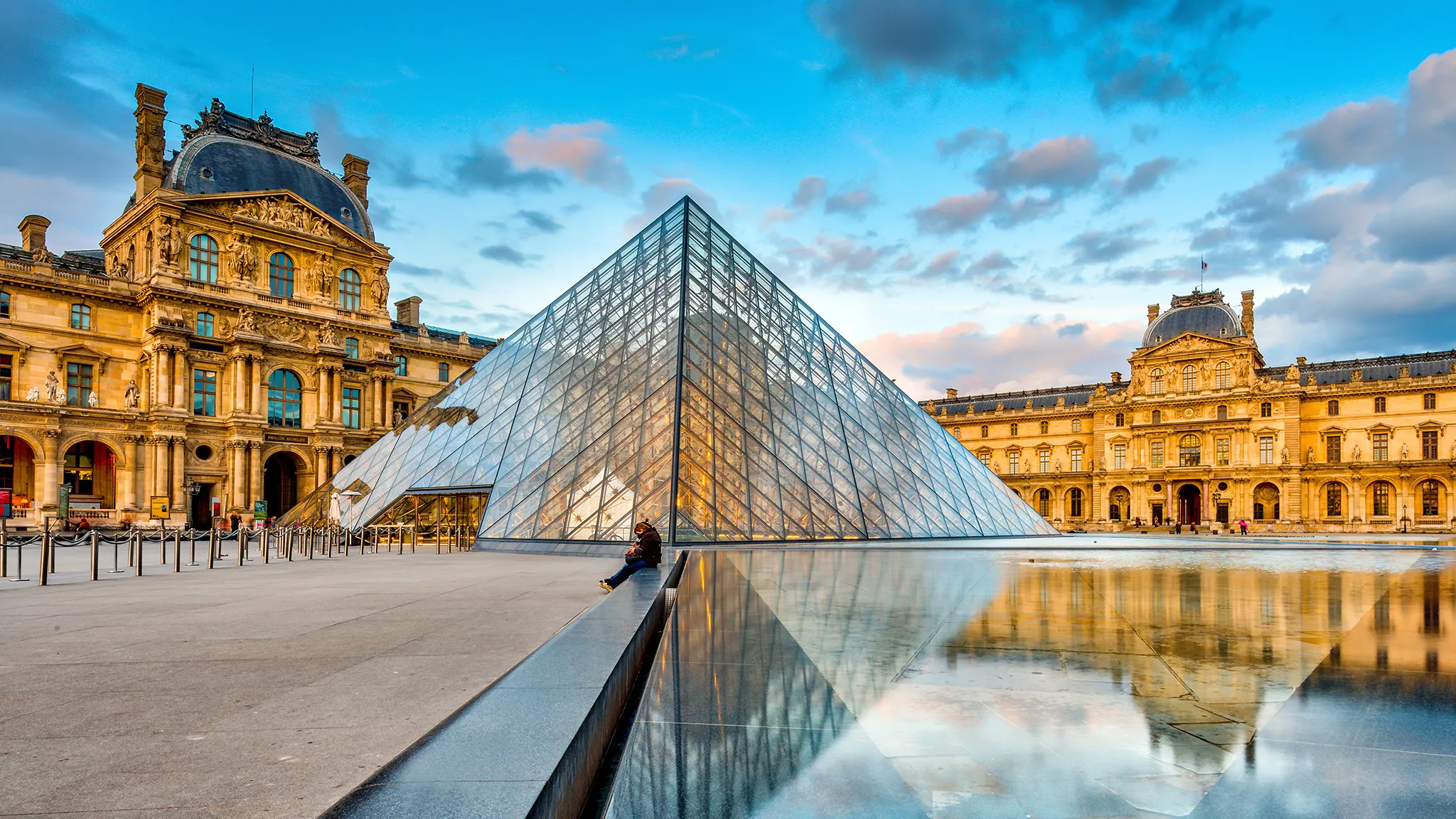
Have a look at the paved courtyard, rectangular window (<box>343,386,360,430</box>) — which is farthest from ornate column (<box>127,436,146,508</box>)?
the paved courtyard

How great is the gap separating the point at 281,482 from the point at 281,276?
10.6m

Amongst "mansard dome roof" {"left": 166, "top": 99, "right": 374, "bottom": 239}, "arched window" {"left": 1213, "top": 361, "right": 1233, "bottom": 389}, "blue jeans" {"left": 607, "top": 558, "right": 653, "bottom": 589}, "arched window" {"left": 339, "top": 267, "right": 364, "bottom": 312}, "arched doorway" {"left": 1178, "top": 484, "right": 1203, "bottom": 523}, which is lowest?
"arched doorway" {"left": 1178, "top": 484, "right": 1203, "bottom": 523}

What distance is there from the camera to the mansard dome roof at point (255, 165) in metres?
40.2

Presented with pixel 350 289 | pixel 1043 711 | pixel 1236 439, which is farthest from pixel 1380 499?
pixel 1043 711

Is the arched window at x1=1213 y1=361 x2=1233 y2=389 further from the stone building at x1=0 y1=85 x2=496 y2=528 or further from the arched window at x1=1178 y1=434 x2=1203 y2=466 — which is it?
the stone building at x1=0 y1=85 x2=496 y2=528

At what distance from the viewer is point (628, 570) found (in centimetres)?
984

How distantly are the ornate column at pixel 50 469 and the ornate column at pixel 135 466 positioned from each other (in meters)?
2.51

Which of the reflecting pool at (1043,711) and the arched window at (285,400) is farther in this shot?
the arched window at (285,400)

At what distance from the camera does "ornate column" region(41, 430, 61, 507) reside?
111ft

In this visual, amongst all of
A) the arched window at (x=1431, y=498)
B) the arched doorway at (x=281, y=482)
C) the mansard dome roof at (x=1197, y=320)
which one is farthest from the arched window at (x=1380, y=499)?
the arched doorway at (x=281, y=482)

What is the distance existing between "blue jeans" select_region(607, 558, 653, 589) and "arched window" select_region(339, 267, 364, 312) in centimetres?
3973

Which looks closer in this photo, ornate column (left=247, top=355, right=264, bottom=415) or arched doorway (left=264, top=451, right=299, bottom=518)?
ornate column (left=247, top=355, right=264, bottom=415)

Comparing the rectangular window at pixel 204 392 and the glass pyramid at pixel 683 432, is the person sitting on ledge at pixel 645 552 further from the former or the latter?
the rectangular window at pixel 204 392

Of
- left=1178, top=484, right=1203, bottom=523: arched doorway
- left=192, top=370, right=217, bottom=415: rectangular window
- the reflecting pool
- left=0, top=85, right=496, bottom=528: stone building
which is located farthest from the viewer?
left=1178, top=484, right=1203, bottom=523: arched doorway
